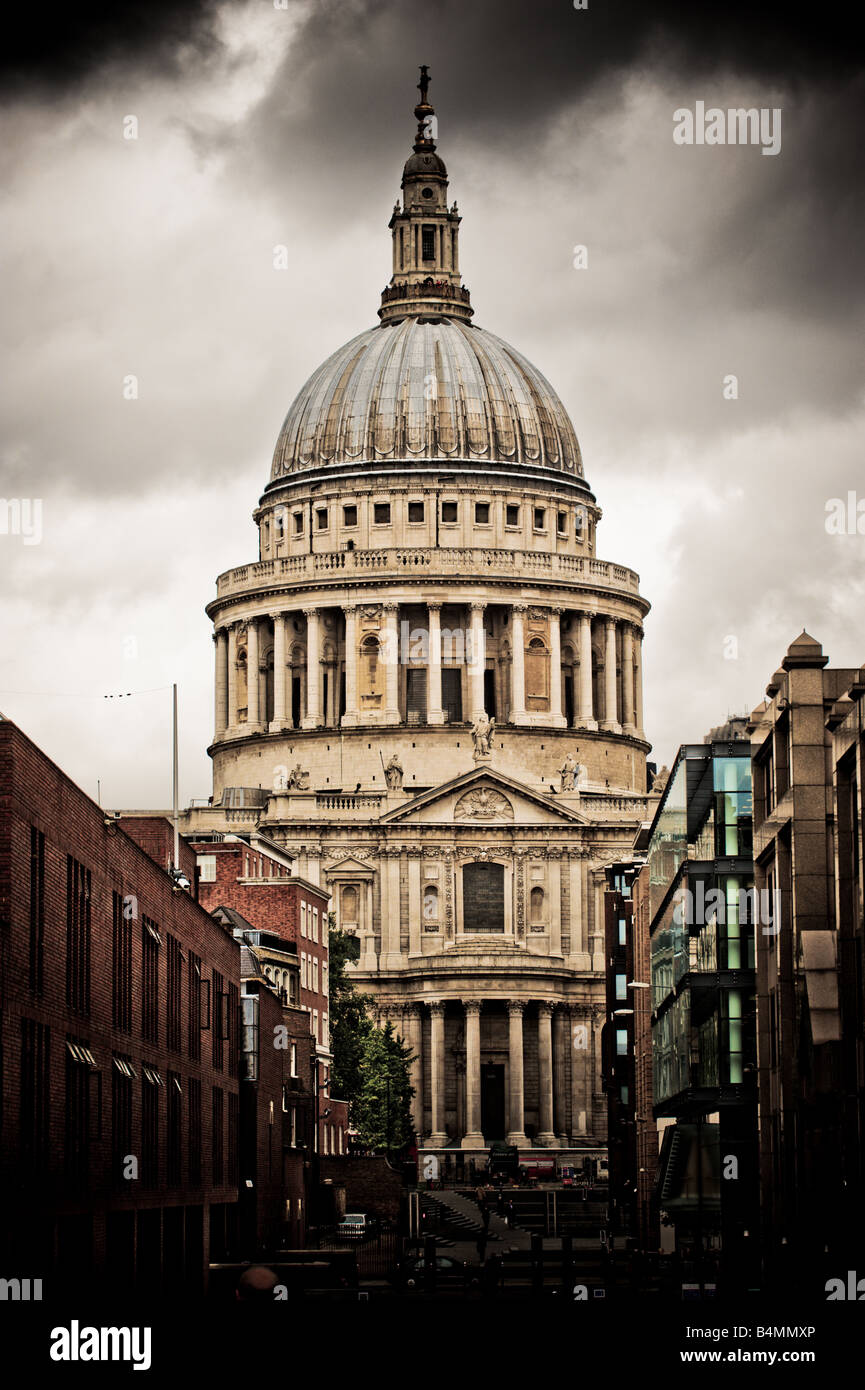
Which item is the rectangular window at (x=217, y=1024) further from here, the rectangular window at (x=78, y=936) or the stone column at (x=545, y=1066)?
the stone column at (x=545, y=1066)

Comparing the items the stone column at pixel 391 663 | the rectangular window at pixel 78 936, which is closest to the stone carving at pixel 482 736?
the stone column at pixel 391 663

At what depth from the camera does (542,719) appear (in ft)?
650

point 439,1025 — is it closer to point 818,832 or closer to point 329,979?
point 329,979

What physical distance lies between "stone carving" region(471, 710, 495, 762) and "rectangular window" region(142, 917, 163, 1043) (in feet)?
377

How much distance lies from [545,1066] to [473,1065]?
435 centimetres

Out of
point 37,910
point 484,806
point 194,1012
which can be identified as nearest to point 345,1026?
point 484,806

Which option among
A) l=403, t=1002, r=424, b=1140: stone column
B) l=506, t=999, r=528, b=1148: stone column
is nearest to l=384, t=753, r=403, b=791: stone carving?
l=403, t=1002, r=424, b=1140: stone column

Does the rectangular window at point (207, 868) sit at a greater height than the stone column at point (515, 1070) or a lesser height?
greater

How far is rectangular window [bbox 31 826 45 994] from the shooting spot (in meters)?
53.6

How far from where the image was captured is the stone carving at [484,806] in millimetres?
182375

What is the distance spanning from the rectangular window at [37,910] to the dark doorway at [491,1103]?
413 ft

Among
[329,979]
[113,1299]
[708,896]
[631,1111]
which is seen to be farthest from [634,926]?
[113,1299]

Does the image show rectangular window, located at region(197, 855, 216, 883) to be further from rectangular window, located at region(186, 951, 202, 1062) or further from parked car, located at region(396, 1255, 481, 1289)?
rectangular window, located at region(186, 951, 202, 1062)
